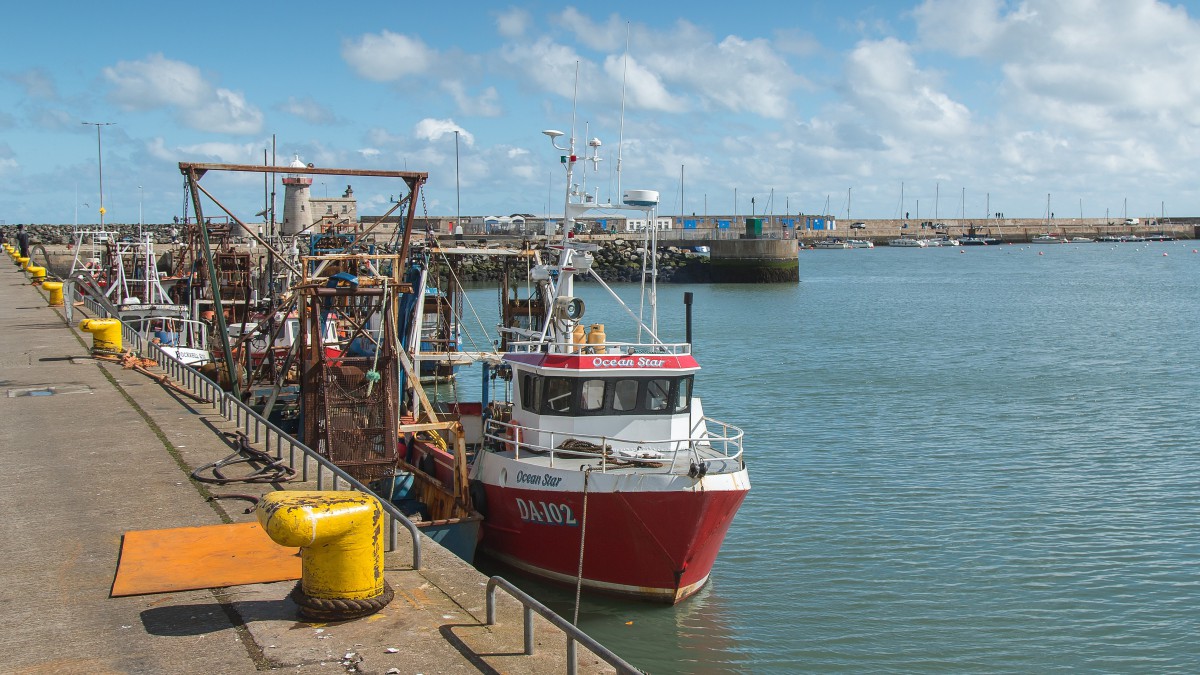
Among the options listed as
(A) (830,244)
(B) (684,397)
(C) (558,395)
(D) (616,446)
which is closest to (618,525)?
(D) (616,446)

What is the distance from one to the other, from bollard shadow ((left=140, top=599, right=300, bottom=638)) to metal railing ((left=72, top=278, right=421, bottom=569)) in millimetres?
1398

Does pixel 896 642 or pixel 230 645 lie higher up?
pixel 230 645

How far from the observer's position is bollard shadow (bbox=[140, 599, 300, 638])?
9203mm

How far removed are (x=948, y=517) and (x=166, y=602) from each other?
16.1 metres

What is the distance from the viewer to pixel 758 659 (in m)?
15.6

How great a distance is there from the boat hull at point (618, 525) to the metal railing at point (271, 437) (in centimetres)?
298

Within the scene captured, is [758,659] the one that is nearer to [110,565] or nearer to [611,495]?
[611,495]

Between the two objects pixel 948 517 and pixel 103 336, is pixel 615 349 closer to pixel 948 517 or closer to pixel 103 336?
pixel 948 517

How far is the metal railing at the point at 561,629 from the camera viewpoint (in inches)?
285

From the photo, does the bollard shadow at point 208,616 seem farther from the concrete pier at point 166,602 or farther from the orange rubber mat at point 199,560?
the orange rubber mat at point 199,560

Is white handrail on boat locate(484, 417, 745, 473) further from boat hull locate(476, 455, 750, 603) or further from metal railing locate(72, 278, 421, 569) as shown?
metal railing locate(72, 278, 421, 569)

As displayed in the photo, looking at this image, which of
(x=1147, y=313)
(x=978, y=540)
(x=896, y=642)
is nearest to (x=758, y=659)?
(x=896, y=642)

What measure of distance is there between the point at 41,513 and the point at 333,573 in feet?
17.8

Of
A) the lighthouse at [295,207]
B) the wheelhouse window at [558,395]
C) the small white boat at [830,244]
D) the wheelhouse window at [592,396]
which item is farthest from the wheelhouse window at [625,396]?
the small white boat at [830,244]
